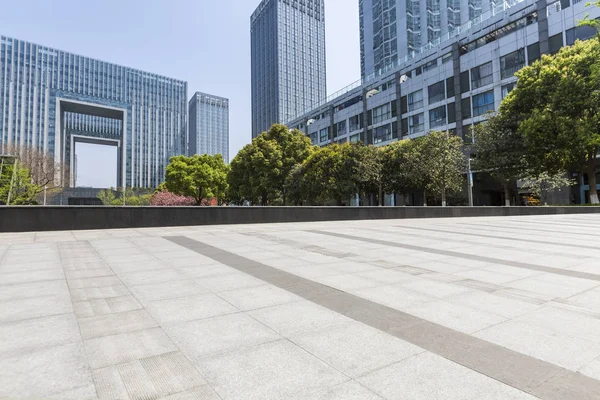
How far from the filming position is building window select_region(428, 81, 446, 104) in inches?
1730

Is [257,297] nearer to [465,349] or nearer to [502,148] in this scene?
[465,349]

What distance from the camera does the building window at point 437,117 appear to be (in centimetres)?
4367

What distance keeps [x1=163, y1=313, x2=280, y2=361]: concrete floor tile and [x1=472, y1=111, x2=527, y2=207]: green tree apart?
3231 centimetres

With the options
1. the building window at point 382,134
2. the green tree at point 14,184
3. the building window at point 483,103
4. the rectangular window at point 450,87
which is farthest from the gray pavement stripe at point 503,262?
the building window at point 382,134

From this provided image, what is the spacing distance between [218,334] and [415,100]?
166ft

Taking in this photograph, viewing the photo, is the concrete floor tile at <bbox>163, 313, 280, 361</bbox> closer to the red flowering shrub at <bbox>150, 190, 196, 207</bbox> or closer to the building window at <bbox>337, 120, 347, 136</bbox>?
the red flowering shrub at <bbox>150, 190, 196, 207</bbox>

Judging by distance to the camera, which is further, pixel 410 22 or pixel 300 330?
pixel 410 22

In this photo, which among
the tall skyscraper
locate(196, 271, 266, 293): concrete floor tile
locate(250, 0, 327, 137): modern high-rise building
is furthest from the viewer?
locate(250, 0, 327, 137): modern high-rise building

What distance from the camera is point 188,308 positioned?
346 centimetres

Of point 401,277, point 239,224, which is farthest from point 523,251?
point 239,224

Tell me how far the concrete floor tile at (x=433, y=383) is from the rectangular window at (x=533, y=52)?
1724 inches

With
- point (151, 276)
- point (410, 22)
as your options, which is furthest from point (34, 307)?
point (410, 22)

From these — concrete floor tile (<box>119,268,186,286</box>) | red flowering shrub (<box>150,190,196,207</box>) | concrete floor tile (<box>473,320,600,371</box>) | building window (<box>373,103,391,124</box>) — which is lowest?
concrete floor tile (<box>473,320,600,371</box>)

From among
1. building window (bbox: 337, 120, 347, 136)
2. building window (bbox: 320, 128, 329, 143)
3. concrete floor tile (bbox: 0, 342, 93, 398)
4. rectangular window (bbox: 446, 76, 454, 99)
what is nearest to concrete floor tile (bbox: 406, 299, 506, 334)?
concrete floor tile (bbox: 0, 342, 93, 398)
